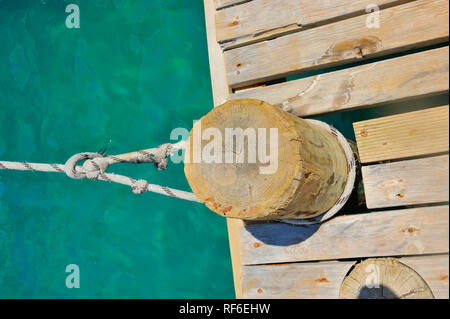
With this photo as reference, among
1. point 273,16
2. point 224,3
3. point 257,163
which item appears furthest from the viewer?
point 224,3

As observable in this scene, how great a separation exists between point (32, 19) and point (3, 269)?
2.44m

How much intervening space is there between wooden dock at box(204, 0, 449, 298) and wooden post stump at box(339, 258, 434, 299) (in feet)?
0.11

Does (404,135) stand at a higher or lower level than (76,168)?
lower

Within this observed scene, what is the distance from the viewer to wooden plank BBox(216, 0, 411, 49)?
3.00m

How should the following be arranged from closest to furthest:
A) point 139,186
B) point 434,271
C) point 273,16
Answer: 1. point 434,271
2. point 273,16
3. point 139,186

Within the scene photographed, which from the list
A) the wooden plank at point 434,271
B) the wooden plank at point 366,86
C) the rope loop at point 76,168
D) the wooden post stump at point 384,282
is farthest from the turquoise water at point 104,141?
the wooden plank at point 434,271

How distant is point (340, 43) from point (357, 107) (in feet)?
1.20

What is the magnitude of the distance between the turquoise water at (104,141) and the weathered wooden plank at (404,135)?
200cm

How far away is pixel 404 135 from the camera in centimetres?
269

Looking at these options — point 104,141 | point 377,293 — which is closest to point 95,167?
point 104,141

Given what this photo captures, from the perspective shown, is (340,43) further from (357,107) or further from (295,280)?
(295,280)

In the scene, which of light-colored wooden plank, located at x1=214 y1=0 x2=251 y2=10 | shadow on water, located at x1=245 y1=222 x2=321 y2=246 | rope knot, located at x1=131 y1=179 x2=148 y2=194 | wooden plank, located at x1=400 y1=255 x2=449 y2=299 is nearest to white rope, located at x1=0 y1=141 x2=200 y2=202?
rope knot, located at x1=131 y1=179 x2=148 y2=194

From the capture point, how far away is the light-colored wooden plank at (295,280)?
9.59 ft

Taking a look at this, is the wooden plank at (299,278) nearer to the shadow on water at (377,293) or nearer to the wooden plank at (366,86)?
the shadow on water at (377,293)
